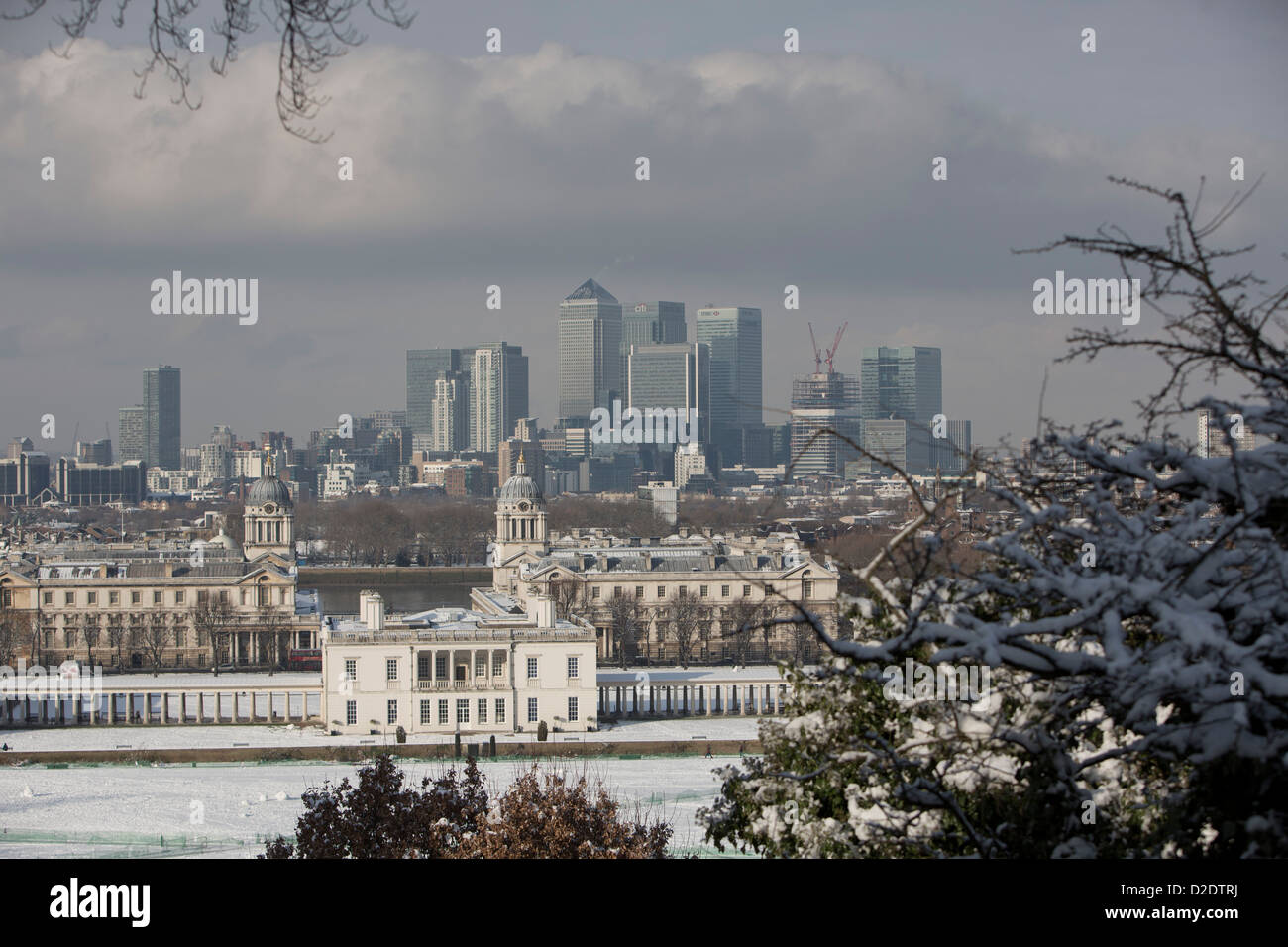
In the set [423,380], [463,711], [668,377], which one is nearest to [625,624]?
[463,711]

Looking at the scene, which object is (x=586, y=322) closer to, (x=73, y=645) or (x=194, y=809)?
(x=73, y=645)

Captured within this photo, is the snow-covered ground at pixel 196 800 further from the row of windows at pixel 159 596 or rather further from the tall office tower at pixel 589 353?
the tall office tower at pixel 589 353

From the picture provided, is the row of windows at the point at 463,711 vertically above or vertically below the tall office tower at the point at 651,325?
below

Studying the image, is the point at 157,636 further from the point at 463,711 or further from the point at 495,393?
the point at 495,393

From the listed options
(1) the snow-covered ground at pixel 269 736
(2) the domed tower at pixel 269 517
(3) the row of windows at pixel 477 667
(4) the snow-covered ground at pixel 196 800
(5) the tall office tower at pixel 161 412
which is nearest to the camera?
(4) the snow-covered ground at pixel 196 800
